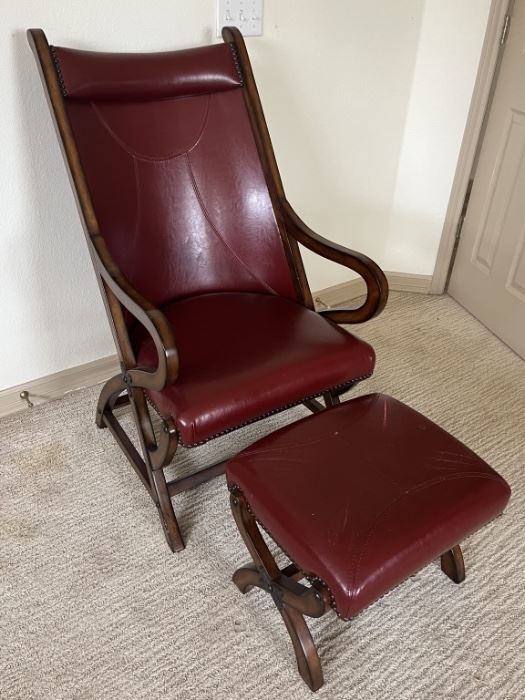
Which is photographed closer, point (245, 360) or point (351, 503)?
point (351, 503)

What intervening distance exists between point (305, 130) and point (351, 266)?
683 mm

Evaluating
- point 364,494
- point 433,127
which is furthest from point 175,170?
point 433,127

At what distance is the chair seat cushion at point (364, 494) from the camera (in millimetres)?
966

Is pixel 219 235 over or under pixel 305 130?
under

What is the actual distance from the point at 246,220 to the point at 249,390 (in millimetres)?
526

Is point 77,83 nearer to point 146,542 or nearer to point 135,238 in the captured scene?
point 135,238

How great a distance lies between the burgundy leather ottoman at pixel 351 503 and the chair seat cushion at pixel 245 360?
8 centimetres

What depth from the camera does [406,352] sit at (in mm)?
2084

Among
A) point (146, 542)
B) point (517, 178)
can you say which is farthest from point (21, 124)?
point (517, 178)

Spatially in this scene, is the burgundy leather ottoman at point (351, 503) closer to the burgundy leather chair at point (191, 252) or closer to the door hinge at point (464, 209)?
the burgundy leather chair at point (191, 252)

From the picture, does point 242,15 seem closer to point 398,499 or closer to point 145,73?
point 145,73

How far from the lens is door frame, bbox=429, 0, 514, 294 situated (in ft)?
6.29

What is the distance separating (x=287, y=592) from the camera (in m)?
1.10

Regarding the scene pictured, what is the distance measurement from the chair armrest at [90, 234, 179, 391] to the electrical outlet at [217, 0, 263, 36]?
716mm
